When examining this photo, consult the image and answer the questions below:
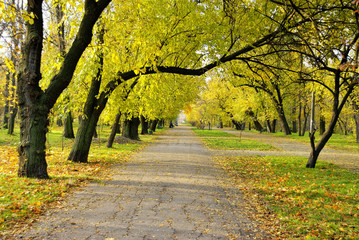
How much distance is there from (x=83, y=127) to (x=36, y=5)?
16.6 feet

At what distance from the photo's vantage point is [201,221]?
4.71 metres

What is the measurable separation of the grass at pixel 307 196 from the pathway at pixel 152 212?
2.44 ft

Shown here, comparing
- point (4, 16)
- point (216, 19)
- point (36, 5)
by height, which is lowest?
point (4, 16)

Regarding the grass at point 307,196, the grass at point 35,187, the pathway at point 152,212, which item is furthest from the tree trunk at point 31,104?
the grass at point 307,196

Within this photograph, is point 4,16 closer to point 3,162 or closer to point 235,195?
point 3,162

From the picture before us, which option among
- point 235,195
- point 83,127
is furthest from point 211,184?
point 83,127

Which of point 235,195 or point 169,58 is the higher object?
point 169,58

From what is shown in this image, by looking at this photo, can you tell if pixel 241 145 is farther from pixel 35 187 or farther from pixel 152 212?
pixel 35 187

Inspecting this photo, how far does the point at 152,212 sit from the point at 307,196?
412 centimetres

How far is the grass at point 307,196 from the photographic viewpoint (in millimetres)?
4574

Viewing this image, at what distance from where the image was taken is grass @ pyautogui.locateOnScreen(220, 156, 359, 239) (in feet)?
15.0

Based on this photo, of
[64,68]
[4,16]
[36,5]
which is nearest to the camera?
[4,16]

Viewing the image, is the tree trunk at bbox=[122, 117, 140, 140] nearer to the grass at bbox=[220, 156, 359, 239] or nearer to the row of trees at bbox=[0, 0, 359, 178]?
the row of trees at bbox=[0, 0, 359, 178]

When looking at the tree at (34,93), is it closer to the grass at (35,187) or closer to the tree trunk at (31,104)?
the tree trunk at (31,104)
